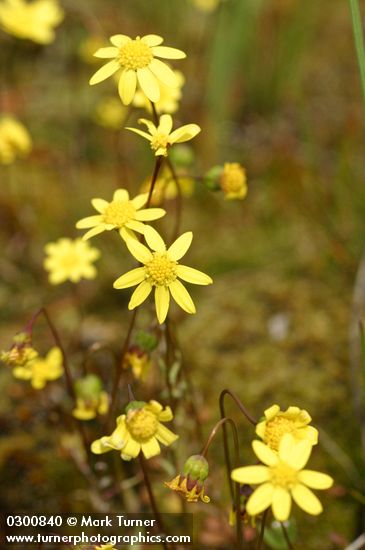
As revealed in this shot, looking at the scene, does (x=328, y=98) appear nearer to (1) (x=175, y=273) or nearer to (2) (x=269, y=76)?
(2) (x=269, y=76)

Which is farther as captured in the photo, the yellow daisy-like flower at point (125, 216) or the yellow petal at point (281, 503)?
the yellow daisy-like flower at point (125, 216)

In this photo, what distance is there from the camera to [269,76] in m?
3.29

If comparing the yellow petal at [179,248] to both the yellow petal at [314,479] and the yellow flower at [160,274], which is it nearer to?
the yellow flower at [160,274]

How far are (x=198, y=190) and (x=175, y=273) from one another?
67.8 inches

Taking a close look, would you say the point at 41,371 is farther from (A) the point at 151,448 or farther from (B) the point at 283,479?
(B) the point at 283,479

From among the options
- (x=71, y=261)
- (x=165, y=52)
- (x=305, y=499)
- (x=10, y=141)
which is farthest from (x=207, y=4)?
(x=305, y=499)

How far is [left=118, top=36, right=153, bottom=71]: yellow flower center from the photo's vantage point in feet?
4.50

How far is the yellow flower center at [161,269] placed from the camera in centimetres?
126

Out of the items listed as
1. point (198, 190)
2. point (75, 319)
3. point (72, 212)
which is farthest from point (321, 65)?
point (75, 319)

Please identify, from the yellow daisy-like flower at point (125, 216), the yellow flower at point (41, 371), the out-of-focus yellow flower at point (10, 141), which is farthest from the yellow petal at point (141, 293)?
the out-of-focus yellow flower at point (10, 141)

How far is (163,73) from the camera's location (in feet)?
4.53

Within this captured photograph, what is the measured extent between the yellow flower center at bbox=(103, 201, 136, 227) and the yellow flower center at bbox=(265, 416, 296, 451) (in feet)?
1.80

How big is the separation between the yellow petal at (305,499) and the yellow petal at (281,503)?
2 centimetres

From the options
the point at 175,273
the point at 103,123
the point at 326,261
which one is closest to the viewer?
the point at 175,273
